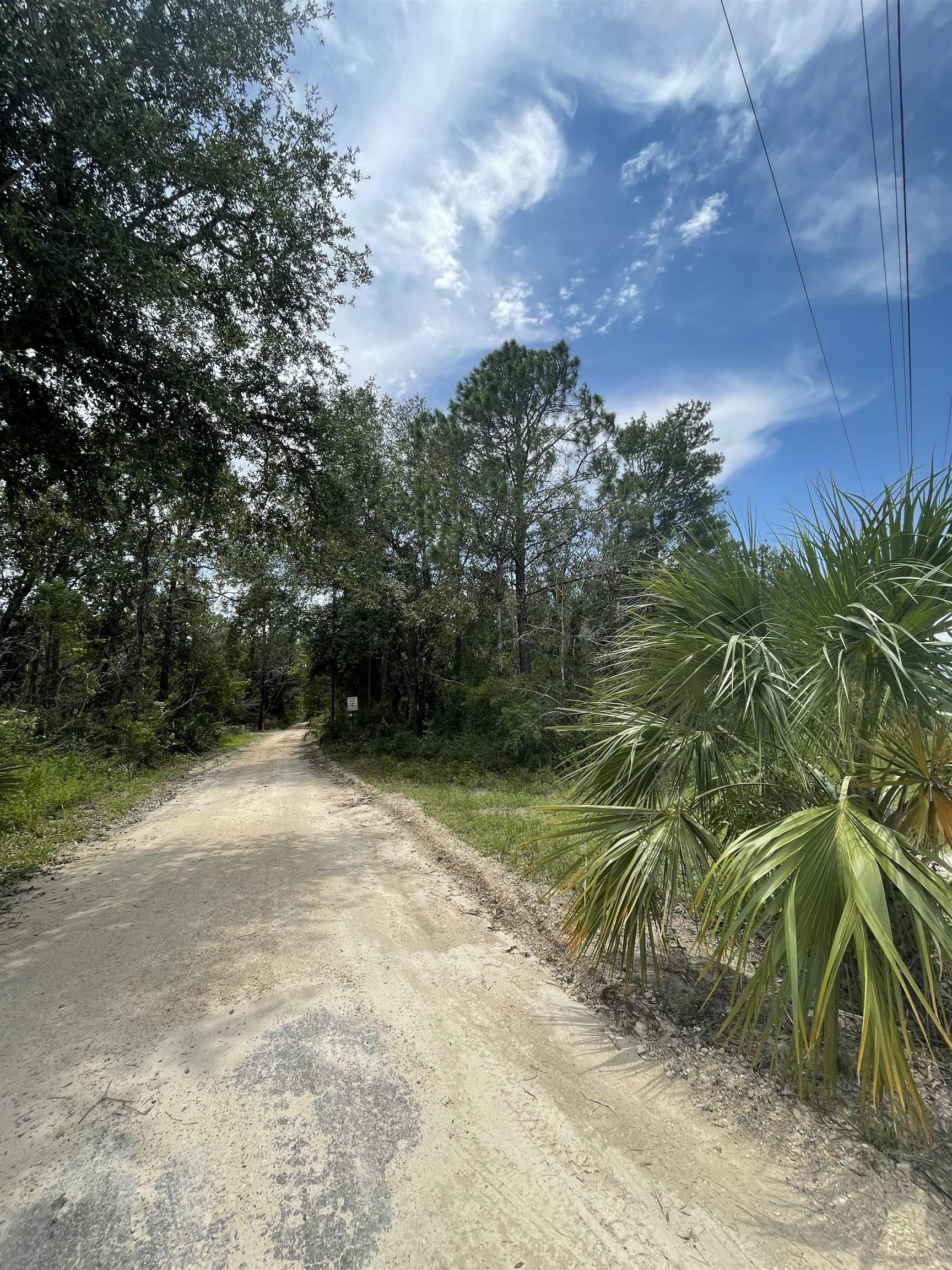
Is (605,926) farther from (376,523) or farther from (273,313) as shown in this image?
(376,523)

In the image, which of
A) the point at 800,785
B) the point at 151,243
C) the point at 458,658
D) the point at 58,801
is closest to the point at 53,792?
the point at 58,801

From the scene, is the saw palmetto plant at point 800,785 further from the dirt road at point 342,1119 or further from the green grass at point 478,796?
the green grass at point 478,796

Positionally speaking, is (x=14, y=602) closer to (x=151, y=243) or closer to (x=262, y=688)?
(x=151, y=243)

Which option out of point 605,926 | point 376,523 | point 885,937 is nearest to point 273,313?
point 376,523

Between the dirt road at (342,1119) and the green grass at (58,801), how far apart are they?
213cm

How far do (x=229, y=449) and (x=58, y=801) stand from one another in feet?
17.9

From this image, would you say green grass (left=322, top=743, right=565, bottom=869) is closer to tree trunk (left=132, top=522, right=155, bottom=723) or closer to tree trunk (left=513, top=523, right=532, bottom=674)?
tree trunk (left=513, top=523, right=532, bottom=674)

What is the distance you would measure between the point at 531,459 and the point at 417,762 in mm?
8381

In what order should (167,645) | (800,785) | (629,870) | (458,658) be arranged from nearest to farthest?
1. (629,870)
2. (800,785)
3. (458,658)
4. (167,645)

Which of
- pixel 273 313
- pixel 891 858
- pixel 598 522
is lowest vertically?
pixel 891 858

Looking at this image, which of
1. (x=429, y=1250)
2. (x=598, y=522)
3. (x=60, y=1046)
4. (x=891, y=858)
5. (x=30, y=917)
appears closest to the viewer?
(x=429, y=1250)

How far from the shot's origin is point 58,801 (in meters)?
7.70

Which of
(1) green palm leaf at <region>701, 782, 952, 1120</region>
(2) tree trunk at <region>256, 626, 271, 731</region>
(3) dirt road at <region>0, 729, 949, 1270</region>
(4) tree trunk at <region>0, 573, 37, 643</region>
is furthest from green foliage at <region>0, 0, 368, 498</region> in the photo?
(2) tree trunk at <region>256, 626, 271, 731</region>

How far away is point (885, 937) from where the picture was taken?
65.9 inches
